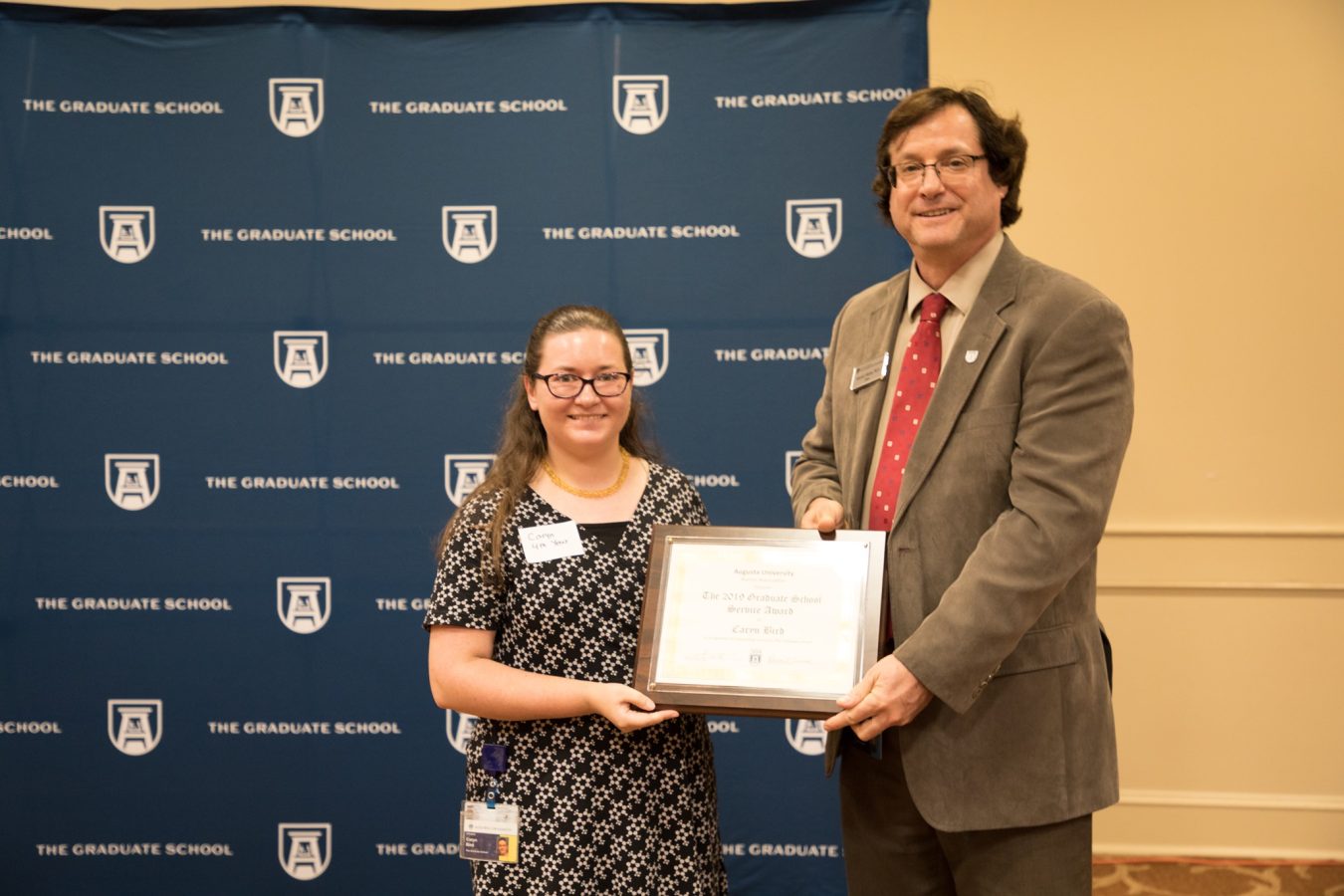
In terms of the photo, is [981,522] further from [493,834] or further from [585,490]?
[493,834]

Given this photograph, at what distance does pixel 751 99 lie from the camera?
362 cm

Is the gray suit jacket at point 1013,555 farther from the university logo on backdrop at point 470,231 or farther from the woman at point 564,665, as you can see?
the university logo on backdrop at point 470,231

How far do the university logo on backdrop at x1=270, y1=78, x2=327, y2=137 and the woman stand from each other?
2.27m

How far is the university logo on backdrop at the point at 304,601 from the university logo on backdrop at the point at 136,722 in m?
0.55

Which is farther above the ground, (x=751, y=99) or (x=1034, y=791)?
(x=751, y=99)

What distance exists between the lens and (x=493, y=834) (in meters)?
1.82

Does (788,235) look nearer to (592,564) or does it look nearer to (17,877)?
(592,564)

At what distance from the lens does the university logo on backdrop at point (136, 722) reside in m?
3.69

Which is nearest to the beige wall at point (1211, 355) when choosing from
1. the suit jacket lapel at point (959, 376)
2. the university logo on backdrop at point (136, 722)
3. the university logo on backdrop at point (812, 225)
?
the university logo on backdrop at point (812, 225)

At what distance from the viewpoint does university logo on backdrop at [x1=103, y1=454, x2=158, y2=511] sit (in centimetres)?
368

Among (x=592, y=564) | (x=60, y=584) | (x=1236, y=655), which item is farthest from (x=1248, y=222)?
(x=60, y=584)

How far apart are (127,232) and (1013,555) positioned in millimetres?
3355

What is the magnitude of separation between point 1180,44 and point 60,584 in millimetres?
4459

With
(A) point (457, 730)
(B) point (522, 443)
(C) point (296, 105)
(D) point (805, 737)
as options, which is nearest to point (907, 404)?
(B) point (522, 443)
